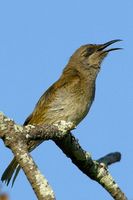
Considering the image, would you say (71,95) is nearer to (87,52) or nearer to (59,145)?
(87,52)

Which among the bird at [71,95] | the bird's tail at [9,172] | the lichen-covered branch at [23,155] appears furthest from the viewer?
the bird at [71,95]

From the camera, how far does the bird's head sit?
31.6ft

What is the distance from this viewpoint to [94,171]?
5.19m

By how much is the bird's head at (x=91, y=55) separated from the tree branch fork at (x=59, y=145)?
4.15 m

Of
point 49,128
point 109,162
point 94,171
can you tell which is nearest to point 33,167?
point 49,128

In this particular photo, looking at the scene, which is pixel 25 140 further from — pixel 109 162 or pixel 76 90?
pixel 76 90

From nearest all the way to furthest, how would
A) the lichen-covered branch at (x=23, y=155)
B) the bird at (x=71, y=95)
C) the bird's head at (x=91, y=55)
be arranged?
the lichen-covered branch at (x=23, y=155) → the bird at (x=71, y=95) → the bird's head at (x=91, y=55)

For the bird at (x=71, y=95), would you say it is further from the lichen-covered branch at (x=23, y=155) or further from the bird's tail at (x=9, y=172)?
the lichen-covered branch at (x=23, y=155)

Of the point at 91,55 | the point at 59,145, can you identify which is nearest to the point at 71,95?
the point at 91,55

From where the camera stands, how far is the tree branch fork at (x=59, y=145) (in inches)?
136

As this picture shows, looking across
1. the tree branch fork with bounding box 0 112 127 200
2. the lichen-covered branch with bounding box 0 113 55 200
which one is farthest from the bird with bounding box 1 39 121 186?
the lichen-covered branch with bounding box 0 113 55 200

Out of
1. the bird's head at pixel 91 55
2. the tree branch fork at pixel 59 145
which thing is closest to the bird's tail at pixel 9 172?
the tree branch fork at pixel 59 145

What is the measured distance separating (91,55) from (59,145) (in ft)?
16.8

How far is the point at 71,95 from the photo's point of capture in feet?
28.0
